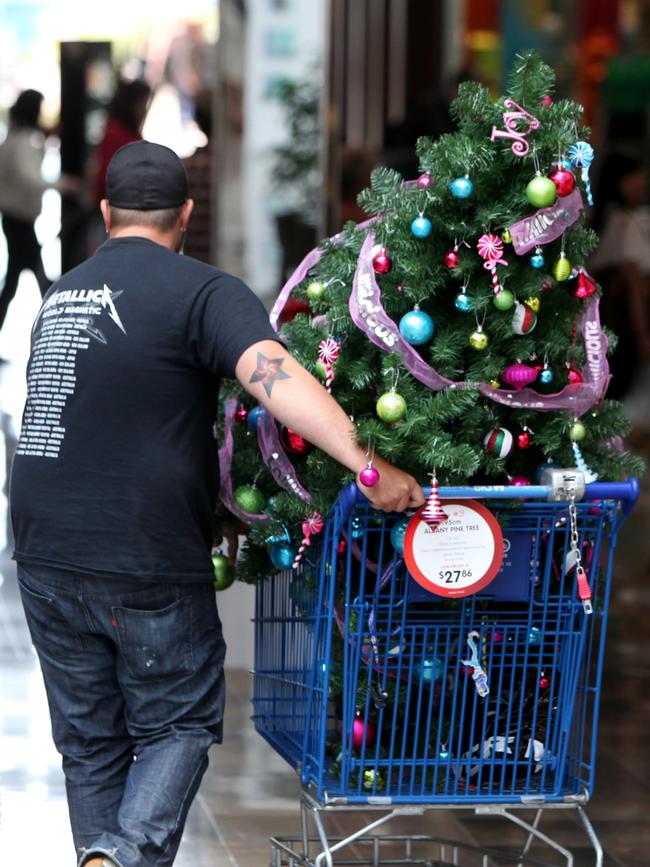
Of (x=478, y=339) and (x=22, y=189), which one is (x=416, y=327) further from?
(x=22, y=189)

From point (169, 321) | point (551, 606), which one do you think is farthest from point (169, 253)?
point (551, 606)

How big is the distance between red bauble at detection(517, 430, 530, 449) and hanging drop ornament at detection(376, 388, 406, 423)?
359 mm

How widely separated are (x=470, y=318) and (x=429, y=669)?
0.74 m

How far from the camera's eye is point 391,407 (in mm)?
3166

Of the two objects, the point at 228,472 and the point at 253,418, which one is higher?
the point at 253,418

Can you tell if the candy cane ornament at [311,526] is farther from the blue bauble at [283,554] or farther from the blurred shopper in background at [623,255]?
the blurred shopper in background at [623,255]

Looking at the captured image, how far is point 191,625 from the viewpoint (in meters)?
3.34

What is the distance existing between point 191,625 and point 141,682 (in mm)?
157

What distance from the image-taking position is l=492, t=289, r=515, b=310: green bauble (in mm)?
3242

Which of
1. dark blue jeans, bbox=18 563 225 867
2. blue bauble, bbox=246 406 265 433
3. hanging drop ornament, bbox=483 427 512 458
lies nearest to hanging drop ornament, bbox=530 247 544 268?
hanging drop ornament, bbox=483 427 512 458

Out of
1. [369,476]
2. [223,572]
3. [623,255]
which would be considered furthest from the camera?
[623,255]

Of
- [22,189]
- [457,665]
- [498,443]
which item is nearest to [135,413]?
[498,443]

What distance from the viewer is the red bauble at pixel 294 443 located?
3.48 metres

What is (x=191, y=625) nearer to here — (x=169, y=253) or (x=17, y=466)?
(x=17, y=466)
